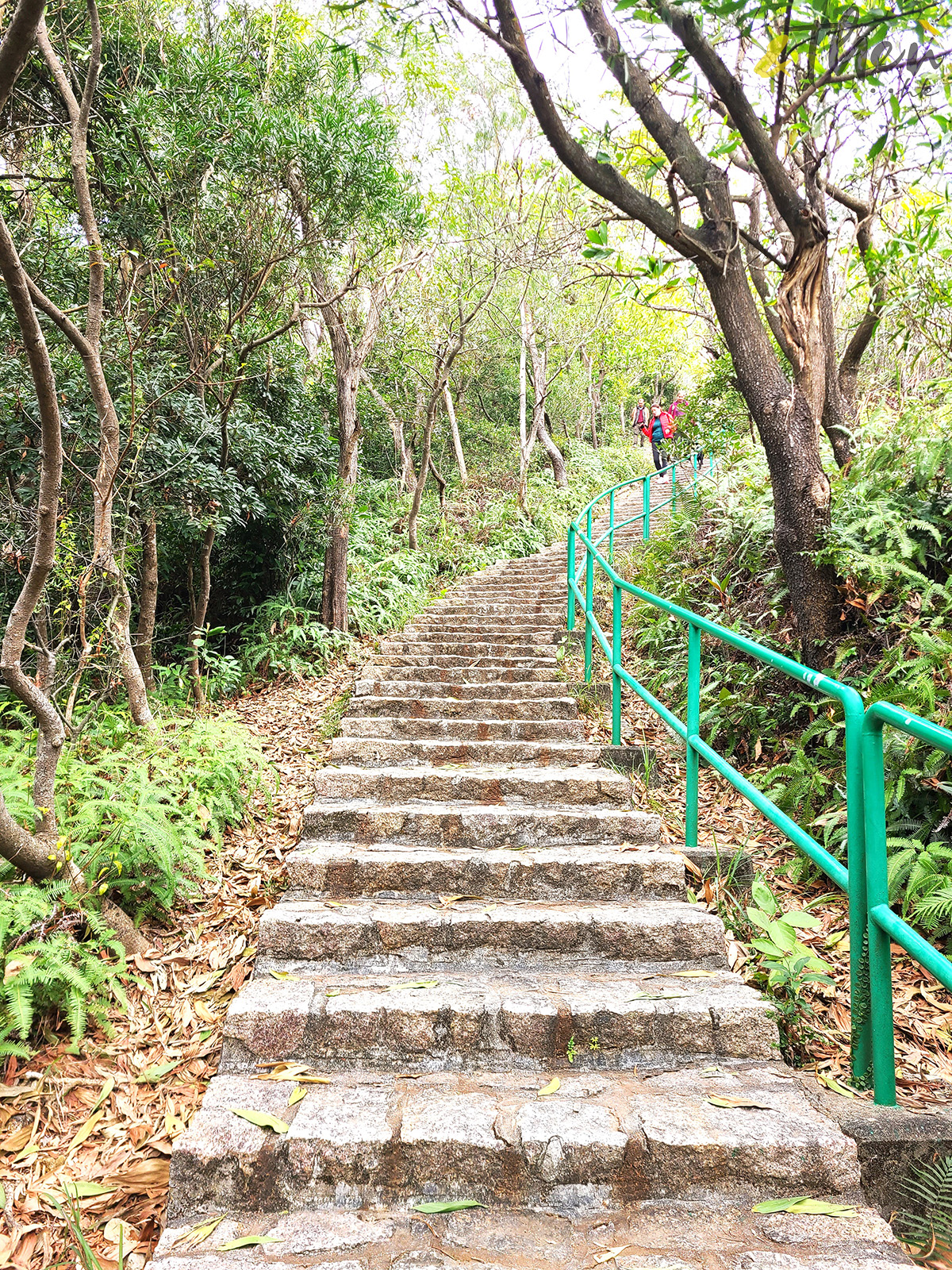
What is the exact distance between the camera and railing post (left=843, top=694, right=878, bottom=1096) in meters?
1.85

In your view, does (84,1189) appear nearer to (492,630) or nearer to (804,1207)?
(804,1207)

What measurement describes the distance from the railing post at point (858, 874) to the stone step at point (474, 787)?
1626mm

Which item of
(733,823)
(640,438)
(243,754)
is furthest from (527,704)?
(640,438)

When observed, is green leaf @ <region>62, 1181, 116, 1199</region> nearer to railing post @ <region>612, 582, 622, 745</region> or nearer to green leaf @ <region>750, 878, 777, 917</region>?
green leaf @ <region>750, 878, 777, 917</region>

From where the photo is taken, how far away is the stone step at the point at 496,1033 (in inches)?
86.5

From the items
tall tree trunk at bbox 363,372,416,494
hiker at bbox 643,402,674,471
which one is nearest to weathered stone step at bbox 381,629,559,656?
tall tree trunk at bbox 363,372,416,494

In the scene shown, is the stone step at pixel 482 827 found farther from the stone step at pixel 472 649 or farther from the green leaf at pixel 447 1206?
the stone step at pixel 472 649

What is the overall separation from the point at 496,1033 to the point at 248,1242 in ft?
2.74

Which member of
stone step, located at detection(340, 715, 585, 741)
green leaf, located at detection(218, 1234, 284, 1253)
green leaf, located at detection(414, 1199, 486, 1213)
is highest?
stone step, located at detection(340, 715, 585, 741)

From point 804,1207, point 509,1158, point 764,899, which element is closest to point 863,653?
point 764,899

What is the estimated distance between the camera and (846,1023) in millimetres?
2312

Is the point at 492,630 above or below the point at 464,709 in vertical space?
above

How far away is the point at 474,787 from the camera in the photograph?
3.54 metres

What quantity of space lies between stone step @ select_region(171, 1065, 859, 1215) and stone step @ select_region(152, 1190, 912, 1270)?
37 millimetres
